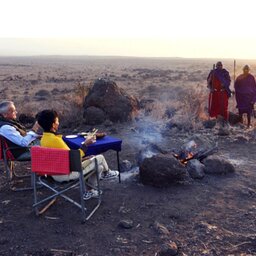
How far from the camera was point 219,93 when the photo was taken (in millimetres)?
11664

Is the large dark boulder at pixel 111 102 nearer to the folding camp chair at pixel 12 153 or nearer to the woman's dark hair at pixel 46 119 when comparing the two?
the folding camp chair at pixel 12 153

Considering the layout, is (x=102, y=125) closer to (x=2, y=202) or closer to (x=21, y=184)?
(x=21, y=184)

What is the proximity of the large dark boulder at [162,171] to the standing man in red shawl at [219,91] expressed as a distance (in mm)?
5423

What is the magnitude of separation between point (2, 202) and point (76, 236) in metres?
1.63

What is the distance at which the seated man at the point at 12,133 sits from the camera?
6301 millimetres

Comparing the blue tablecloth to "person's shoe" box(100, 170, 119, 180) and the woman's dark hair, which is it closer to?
"person's shoe" box(100, 170, 119, 180)

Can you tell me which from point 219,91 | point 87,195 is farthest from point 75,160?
point 219,91

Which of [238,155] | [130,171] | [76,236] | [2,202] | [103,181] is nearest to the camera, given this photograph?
[76,236]

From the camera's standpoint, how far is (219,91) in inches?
458

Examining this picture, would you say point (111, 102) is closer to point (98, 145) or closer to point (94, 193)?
point (98, 145)

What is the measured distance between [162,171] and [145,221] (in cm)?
114

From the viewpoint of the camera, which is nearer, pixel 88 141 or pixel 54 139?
pixel 54 139

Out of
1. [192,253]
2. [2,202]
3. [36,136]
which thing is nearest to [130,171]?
[36,136]

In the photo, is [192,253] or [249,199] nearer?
[192,253]
